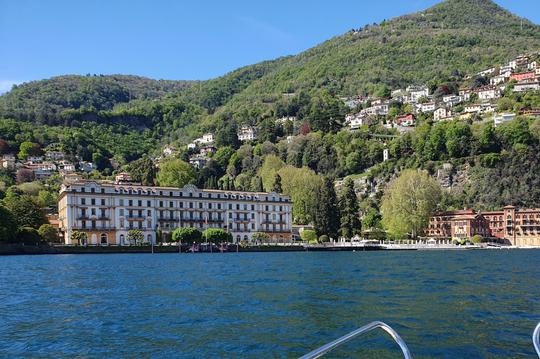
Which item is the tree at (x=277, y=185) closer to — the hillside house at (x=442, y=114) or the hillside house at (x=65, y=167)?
the hillside house at (x=65, y=167)

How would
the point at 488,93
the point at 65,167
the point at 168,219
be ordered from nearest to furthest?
the point at 168,219
the point at 65,167
the point at 488,93

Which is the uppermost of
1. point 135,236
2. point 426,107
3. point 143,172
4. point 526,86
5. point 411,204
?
point 526,86

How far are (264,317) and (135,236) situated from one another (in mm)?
77409

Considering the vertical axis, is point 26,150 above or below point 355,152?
above

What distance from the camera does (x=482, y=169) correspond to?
13362cm

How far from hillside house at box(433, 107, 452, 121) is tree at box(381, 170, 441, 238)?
75369mm

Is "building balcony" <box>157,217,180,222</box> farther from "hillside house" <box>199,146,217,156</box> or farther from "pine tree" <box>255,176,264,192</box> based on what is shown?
"hillside house" <box>199,146,217,156</box>

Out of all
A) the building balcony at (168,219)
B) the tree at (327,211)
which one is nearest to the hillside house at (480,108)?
the tree at (327,211)

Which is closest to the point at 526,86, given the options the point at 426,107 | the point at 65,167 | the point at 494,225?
the point at 426,107

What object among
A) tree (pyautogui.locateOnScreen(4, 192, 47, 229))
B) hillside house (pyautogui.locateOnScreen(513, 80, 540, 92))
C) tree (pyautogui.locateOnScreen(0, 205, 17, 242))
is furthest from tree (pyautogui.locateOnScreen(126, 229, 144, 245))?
hillside house (pyautogui.locateOnScreen(513, 80, 540, 92))

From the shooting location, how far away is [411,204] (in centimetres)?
10494

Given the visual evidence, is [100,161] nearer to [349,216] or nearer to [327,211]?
[327,211]

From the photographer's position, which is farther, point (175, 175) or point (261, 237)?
point (175, 175)

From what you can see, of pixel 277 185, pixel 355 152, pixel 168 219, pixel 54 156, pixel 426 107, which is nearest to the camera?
pixel 168 219
